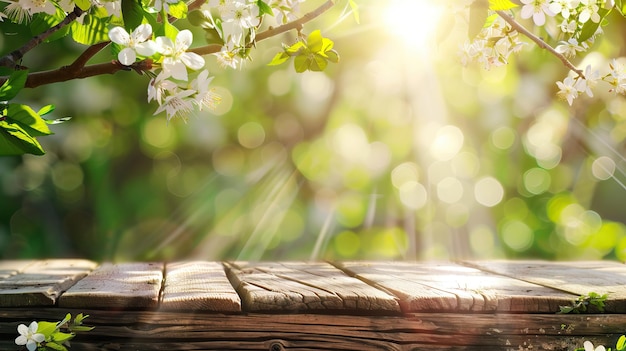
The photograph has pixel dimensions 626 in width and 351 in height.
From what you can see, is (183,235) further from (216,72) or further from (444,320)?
(444,320)

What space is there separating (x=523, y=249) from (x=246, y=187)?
1364mm

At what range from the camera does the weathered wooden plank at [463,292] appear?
5.23 feet

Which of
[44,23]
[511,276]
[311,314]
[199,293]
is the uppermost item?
[511,276]

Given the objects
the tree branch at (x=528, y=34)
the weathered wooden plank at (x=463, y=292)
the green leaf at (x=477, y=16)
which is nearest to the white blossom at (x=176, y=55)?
the green leaf at (x=477, y=16)

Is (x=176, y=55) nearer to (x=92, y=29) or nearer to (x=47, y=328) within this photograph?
(x=92, y=29)

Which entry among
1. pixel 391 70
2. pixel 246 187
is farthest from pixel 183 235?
pixel 391 70

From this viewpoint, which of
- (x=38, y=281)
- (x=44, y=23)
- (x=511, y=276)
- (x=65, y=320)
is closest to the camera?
(x=44, y=23)

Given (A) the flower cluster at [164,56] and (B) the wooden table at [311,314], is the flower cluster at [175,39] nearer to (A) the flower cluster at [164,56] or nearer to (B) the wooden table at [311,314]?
(A) the flower cluster at [164,56]

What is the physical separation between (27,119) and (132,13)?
0.70 ft

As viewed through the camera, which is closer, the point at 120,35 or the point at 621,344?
the point at 120,35

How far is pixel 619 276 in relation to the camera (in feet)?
7.17

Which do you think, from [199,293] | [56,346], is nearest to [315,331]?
[199,293]

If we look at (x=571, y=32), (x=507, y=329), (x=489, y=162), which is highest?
(x=489, y=162)

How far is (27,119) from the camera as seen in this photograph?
41.5 inches
